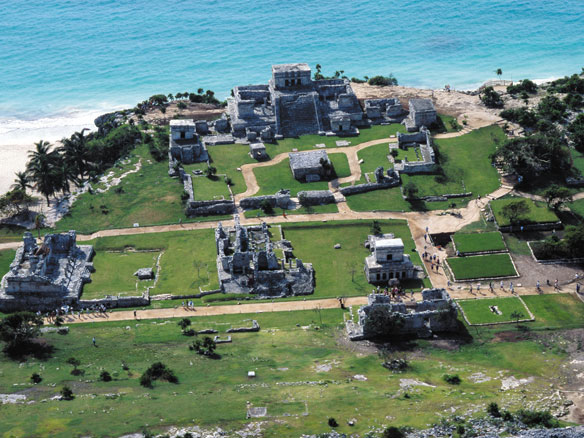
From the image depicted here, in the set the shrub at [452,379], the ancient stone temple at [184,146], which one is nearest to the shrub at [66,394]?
the shrub at [452,379]

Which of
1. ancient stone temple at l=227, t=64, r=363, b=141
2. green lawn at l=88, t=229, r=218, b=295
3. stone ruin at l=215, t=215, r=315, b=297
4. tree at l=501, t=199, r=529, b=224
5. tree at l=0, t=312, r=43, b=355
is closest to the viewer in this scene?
tree at l=0, t=312, r=43, b=355

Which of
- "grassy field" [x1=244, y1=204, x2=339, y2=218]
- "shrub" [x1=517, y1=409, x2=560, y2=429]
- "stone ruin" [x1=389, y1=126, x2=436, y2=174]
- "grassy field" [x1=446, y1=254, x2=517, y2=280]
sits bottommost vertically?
"grassy field" [x1=446, y1=254, x2=517, y2=280]

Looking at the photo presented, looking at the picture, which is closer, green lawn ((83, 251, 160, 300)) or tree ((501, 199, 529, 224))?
green lawn ((83, 251, 160, 300))

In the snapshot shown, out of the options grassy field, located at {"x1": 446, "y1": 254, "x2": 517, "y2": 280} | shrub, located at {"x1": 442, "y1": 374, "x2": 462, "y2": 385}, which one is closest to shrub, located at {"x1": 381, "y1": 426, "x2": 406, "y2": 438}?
shrub, located at {"x1": 442, "y1": 374, "x2": 462, "y2": 385}

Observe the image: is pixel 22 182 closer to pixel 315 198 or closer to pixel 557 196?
pixel 315 198

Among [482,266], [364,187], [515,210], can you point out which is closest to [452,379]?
[482,266]

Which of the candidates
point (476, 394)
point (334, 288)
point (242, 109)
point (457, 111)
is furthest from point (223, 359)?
point (457, 111)

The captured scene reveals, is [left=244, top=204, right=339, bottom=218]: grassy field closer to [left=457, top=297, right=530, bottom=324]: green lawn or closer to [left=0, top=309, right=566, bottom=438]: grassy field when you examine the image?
[left=0, top=309, right=566, bottom=438]: grassy field
